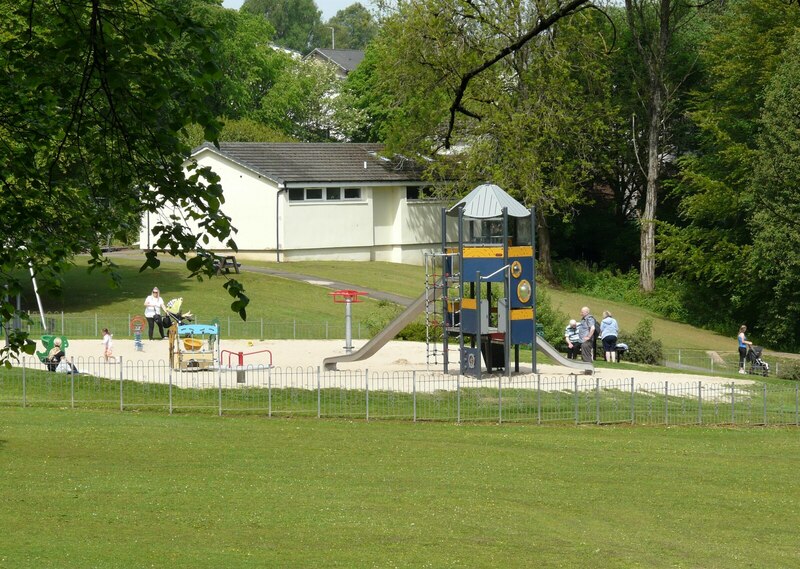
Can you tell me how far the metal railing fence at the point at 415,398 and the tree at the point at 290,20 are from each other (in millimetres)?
162462

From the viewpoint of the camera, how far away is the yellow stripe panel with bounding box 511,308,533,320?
3127cm

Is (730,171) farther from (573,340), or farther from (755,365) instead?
(573,340)

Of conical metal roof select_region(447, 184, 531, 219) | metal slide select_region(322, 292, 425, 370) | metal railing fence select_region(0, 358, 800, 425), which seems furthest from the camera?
metal slide select_region(322, 292, 425, 370)

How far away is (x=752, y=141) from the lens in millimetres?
56281

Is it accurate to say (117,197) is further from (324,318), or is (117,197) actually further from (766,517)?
(324,318)

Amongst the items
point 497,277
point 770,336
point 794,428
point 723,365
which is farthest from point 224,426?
point 770,336

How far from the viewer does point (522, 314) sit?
31391mm

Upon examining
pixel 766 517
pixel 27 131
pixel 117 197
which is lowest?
pixel 766 517

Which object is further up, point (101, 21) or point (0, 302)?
point (101, 21)

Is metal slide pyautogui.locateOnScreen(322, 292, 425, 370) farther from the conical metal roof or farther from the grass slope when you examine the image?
the grass slope

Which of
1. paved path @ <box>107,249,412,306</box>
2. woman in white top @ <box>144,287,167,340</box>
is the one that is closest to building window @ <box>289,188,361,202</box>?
paved path @ <box>107,249,412,306</box>

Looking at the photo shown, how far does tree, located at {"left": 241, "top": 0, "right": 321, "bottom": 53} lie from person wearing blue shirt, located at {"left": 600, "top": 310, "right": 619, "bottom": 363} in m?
156

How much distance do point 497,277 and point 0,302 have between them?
67.9 ft

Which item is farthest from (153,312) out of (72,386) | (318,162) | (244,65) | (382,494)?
(244,65)
